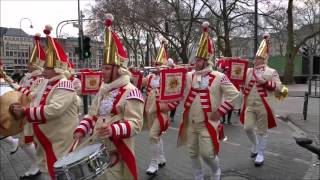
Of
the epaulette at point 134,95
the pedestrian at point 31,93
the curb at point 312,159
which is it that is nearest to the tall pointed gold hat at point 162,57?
the pedestrian at point 31,93

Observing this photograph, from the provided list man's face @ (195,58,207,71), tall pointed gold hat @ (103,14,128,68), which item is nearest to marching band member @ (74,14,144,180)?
tall pointed gold hat @ (103,14,128,68)

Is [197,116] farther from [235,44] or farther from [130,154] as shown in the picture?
[235,44]

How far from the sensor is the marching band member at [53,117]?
5.63 m

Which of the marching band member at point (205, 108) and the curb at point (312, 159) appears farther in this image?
the curb at point (312, 159)

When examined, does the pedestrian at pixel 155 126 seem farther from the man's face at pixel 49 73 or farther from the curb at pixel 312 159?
the curb at pixel 312 159

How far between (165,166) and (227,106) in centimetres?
246

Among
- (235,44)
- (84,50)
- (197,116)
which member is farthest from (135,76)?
(235,44)

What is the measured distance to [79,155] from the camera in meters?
3.88

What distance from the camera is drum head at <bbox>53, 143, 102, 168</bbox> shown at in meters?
3.76

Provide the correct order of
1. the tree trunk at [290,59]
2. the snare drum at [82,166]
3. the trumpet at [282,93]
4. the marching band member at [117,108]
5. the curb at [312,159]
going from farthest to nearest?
the tree trunk at [290,59], the trumpet at [282,93], the curb at [312,159], the marching band member at [117,108], the snare drum at [82,166]

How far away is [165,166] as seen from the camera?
8023 mm

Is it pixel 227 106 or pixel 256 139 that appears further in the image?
pixel 256 139

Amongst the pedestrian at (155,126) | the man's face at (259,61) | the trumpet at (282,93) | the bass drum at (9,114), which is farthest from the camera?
the man's face at (259,61)

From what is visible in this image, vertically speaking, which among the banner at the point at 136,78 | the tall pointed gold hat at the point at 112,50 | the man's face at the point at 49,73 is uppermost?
the tall pointed gold hat at the point at 112,50
